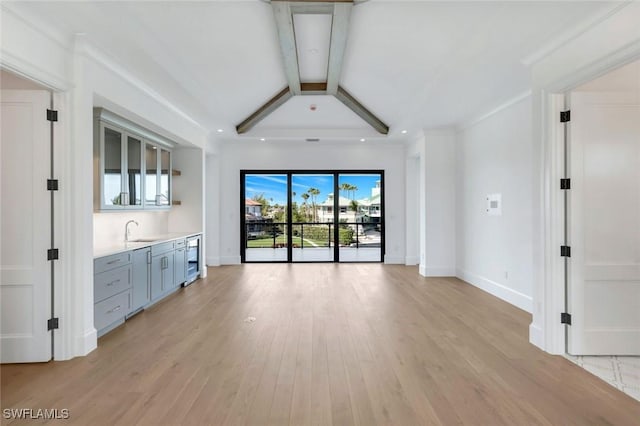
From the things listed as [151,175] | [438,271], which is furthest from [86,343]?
[438,271]

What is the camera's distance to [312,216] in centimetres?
797

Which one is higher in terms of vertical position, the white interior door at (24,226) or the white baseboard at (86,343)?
the white interior door at (24,226)

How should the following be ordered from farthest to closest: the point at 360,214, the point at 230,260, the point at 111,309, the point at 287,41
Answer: the point at 360,214, the point at 230,260, the point at 287,41, the point at 111,309

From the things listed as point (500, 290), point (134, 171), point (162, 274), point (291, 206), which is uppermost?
point (134, 171)

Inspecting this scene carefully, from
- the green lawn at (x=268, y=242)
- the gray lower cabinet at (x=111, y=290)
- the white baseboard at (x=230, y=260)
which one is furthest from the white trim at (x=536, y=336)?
the white baseboard at (x=230, y=260)

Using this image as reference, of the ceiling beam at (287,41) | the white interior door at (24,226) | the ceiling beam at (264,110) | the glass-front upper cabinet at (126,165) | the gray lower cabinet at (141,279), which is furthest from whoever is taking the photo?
the ceiling beam at (264,110)

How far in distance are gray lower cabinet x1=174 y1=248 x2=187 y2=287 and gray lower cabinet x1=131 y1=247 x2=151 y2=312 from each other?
818 mm

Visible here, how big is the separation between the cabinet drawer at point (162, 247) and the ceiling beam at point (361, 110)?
3.44 metres

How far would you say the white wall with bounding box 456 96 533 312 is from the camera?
14.2 ft

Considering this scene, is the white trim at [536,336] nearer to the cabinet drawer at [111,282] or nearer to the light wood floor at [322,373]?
the light wood floor at [322,373]

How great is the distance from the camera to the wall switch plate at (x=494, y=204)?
493 centimetres

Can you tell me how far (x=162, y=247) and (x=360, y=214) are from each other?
4.57 meters

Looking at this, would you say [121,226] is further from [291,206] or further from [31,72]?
[291,206]

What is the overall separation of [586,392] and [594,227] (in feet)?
4.55
